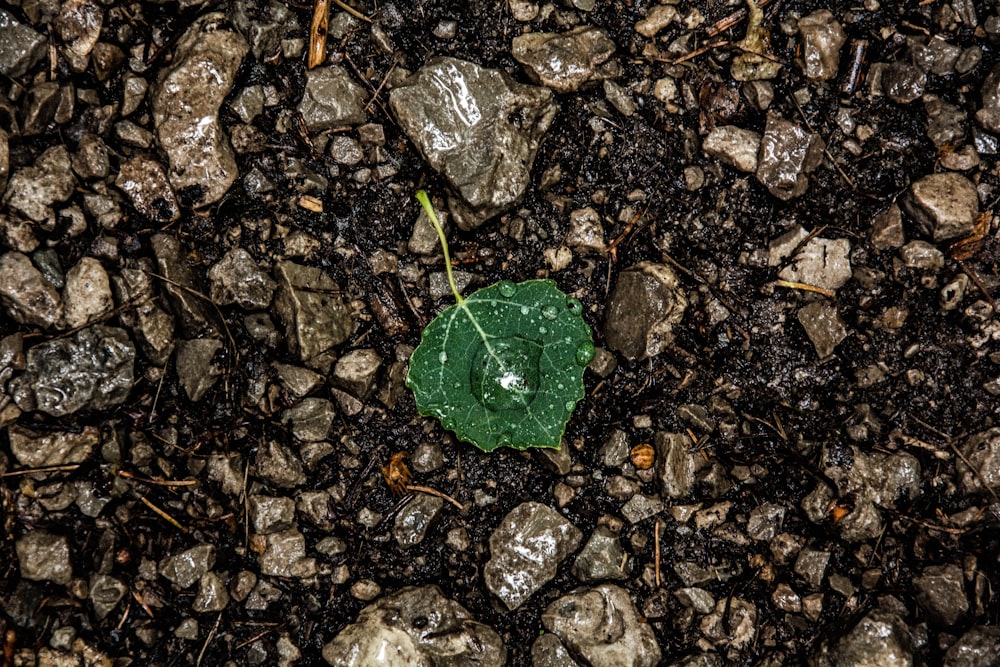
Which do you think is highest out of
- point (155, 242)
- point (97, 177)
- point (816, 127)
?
point (816, 127)

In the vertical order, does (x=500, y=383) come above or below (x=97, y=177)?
below

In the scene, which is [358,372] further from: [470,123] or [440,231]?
[470,123]

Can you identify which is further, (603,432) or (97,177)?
(603,432)

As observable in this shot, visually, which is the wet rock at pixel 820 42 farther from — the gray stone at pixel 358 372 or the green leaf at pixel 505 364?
the gray stone at pixel 358 372

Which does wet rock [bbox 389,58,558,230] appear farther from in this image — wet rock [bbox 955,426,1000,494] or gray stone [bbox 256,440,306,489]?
wet rock [bbox 955,426,1000,494]

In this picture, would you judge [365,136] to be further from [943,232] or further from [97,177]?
[943,232]

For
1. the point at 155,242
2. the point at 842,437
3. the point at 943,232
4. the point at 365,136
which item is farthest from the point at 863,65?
A: the point at 155,242

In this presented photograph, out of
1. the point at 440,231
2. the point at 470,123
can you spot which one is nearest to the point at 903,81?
the point at 470,123
